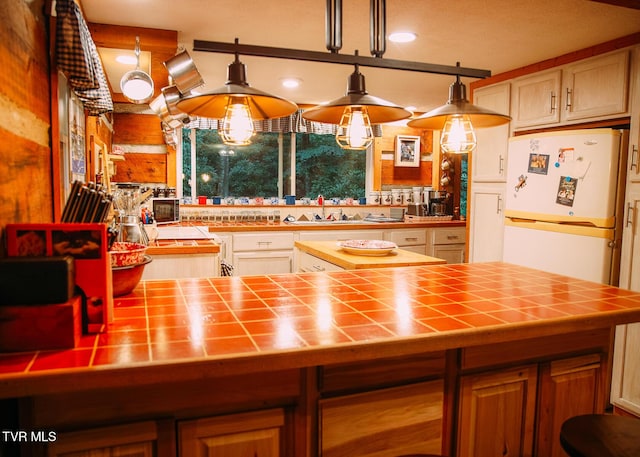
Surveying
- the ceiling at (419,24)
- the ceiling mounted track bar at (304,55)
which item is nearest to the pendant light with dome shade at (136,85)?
the ceiling at (419,24)

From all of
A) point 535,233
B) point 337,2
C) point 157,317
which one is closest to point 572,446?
point 157,317

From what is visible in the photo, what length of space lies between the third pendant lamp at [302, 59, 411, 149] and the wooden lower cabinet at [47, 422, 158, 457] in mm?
1206

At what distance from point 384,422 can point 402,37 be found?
2.60m

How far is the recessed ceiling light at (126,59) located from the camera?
3.38 metres

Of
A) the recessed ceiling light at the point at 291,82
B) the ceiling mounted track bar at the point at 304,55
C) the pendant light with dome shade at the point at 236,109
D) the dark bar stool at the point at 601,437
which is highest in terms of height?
the recessed ceiling light at the point at 291,82

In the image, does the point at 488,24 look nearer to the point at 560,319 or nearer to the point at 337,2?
the point at 337,2

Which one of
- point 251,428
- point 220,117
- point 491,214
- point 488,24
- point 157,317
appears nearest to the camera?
point 251,428

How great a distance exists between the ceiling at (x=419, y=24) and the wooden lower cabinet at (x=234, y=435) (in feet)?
7.26

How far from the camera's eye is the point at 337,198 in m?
5.91

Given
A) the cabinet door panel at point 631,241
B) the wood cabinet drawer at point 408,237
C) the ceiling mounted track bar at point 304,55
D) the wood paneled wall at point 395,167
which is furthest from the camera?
the wood paneled wall at point 395,167

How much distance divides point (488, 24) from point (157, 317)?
266 cm

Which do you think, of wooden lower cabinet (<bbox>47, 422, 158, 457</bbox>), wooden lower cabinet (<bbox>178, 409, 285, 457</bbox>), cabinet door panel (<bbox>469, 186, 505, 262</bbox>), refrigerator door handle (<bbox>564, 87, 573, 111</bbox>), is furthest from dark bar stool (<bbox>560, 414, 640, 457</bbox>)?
cabinet door panel (<bbox>469, 186, 505, 262</bbox>)

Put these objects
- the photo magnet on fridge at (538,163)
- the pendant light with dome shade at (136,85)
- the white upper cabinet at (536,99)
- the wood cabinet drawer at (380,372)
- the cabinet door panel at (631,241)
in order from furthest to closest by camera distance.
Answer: the white upper cabinet at (536,99) → the photo magnet on fridge at (538,163) → the cabinet door panel at (631,241) → the pendant light with dome shade at (136,85) → the wood cabinet drawer at (380,372)

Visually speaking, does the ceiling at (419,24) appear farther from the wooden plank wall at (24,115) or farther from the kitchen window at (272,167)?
the kitchen window at (272,167)
